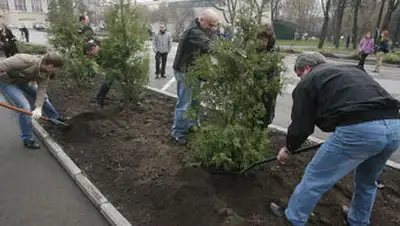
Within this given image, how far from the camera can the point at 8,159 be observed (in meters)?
4.15

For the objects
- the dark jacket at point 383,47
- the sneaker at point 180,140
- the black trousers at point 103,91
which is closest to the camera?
the sneaker at point 180,140

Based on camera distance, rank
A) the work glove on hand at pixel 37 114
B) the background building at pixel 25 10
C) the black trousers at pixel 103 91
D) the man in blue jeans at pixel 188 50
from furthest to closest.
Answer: the background building at pixel 25 10, the black trousers at pixel 103 91, the work glove on hand at pixel 37 114, the man in blue jeans at pixel 188 50

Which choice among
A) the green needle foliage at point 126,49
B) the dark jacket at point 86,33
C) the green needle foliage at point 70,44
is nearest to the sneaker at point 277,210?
the green needle foliage at point 126,49

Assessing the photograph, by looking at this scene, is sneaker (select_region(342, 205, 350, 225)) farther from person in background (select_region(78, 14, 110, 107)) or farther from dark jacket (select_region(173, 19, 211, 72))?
person in background (select_region(78, 14, 110, 107))

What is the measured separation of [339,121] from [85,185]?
2717mm

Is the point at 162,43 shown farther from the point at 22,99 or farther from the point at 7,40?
the point at 22,99

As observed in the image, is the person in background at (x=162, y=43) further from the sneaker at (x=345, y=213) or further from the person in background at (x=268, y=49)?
the sneaker at (x=345, y=213)

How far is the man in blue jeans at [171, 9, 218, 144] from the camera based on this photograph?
3961 mm

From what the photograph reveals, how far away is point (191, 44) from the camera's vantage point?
13.4 feet

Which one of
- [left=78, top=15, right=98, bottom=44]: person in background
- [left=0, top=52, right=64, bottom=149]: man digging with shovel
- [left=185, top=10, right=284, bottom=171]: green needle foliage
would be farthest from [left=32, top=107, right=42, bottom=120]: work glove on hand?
[left=78, top=15, right=98, bottom=44]: person in background

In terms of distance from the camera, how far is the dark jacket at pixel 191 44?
3982 millimetres

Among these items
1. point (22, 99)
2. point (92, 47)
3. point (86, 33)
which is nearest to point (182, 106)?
point (22, 99)

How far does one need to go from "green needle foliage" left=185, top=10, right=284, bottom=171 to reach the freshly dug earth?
0.99 feet

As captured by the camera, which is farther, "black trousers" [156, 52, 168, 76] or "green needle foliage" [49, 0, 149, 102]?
"black trousers" [156, 52, 168, 76]
